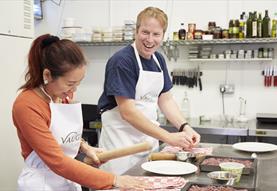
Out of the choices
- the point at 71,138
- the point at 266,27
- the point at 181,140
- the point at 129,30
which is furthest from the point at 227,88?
the point at 71,138

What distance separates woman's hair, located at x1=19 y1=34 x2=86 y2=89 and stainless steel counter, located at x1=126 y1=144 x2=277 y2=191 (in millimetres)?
530

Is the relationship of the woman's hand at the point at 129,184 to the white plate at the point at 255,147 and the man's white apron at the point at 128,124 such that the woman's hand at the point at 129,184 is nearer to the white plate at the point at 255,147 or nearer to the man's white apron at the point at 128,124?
the man's white apron at the point at 128,124

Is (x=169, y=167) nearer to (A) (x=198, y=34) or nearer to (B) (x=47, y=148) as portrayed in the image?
(B) (x=47, y=148)

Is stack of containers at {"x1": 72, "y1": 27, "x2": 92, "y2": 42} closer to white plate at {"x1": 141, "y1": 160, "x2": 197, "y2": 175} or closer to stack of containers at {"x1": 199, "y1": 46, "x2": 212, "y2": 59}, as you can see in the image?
stack of containers at {"x1": 199, "y1": 46, "x2": 212, "y2": 59}

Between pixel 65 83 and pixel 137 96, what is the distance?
0.72 m

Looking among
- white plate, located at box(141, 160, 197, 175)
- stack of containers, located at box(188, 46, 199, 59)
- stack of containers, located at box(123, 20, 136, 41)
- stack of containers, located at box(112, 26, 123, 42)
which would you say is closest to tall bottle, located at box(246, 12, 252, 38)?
stack of containers, located at box(188, 46, 199, 59)

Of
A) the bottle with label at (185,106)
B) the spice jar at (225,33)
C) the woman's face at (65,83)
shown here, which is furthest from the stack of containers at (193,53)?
the woman's face at (65,83)

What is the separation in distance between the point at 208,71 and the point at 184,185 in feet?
8.79

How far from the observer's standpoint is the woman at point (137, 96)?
192cm

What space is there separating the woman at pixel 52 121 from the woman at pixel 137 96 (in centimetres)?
42

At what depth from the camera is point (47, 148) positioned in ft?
4.41

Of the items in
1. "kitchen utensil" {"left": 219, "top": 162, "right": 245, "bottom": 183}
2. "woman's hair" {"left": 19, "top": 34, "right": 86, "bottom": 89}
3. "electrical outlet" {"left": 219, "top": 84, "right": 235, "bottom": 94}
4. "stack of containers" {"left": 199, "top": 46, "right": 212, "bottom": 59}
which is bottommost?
"kitchen utensil" {"left": 219, "top": 162, "right": 245, "bottom": 183}

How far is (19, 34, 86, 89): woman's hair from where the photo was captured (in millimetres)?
1394

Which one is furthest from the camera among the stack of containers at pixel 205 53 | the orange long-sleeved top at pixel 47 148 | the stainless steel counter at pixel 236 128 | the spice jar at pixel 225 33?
the stack of containers at pixel 205 53
